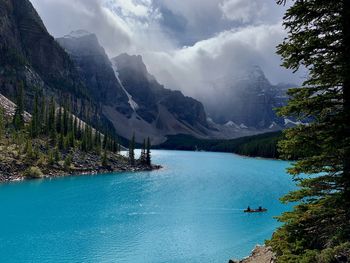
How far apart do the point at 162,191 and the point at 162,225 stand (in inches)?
1464

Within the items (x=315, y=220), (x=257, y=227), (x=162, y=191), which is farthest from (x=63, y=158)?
(x=315, y=220)

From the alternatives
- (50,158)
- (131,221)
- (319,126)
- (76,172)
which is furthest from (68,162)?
(319,126)

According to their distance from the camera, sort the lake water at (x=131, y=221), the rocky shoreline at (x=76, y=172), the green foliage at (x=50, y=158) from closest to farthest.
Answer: the lake water at (x=131, y=221) < the rocky shoreline at (x=76, y=172) < the green foliage at (x=50, y=158)

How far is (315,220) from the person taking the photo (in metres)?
16.5

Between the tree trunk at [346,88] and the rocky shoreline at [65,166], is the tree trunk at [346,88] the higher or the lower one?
the higher one

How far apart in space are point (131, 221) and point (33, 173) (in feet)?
208

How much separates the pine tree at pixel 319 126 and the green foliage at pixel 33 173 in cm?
10801

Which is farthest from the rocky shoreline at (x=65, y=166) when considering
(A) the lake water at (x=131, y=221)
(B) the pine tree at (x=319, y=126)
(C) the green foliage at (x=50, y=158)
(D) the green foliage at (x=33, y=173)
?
(B) the pine tree at (x=319, y=126)

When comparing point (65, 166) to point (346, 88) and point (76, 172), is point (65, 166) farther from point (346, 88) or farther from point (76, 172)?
point (346, 88)

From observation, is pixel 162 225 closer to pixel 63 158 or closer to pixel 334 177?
pixel 334 177

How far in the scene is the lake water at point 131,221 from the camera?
44.8 metres

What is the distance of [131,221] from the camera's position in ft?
204

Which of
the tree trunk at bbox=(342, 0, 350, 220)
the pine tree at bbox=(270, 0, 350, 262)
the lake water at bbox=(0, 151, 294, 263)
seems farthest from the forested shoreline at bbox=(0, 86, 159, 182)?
the tree trunk at bbox=(342, 0, 350, 220)

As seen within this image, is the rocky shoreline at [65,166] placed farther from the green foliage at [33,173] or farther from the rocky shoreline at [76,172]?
the green foliage at [33,173]
